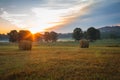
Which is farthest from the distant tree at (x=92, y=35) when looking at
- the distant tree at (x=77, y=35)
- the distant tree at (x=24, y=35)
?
the distant tree at (x=24, y=35)

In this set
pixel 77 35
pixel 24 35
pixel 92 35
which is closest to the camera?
pixel 92 35

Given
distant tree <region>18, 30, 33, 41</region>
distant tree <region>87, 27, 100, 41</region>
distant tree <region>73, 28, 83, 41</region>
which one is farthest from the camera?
distant tree <region>18, 30, 33, 41</region>

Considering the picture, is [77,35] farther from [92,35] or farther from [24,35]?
[24,35]

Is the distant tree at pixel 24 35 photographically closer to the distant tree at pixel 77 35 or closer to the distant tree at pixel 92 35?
the distant tree at pixel 77 35

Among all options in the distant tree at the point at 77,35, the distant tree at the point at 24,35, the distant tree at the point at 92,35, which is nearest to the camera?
the distant tree at the point at 92,35

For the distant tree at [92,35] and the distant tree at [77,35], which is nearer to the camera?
the distant tree at [92,35]

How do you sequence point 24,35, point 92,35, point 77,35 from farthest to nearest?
point 24,35, point 77,35, point 92,35

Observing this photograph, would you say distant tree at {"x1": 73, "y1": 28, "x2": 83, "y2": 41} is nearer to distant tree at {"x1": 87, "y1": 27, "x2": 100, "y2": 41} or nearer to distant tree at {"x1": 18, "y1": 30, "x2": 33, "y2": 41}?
distant tree at {"x1": 87, "y1": 27, "x2": 100, "y2": 41}

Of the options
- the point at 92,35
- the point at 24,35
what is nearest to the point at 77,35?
the point at 92,35

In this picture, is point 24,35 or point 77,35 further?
point 24,35

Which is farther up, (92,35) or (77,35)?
(77,35)

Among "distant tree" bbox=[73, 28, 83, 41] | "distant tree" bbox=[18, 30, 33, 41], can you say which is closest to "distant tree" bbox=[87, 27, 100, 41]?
"distant tree" bbox=[73, 28, 83, 41]

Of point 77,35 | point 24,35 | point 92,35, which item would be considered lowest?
point 92,35

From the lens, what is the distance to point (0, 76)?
12.8 metres
